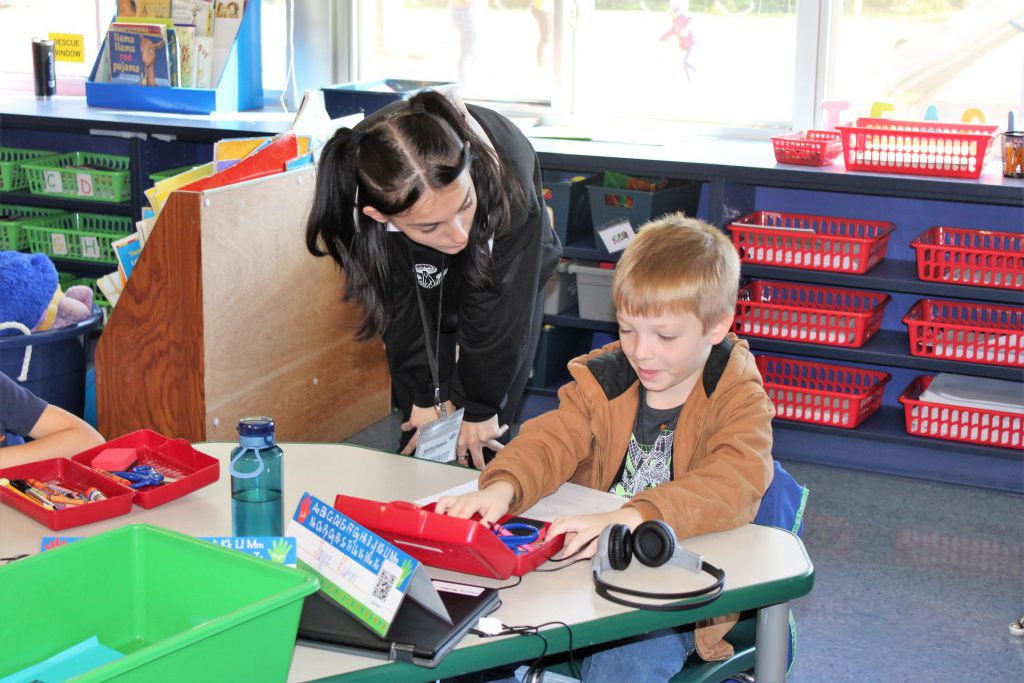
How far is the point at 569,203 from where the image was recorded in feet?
11.0

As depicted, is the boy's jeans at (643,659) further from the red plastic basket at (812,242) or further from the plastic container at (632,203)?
the plastic container at (632,203)

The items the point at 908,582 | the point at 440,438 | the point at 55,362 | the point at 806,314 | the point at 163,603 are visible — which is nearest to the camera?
the point at 163,603

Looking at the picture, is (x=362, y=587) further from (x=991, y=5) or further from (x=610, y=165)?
(x=991, y=5)

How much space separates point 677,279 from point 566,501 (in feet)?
1.11

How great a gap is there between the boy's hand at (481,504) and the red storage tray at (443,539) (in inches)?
4.2

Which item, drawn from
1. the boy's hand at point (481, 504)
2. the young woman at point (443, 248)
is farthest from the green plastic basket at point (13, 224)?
the boy's hand at point (481, 504)

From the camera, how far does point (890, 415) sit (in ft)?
10.6

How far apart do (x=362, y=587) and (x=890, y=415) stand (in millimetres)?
2392

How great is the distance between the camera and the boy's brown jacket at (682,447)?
144cm

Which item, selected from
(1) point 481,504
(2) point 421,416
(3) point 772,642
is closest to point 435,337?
(2) point 421,416

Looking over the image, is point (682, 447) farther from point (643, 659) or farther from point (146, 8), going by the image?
point (146, 8)

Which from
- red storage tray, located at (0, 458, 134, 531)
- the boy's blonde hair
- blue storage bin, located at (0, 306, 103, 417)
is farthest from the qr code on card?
blue storage bin, located at (0, 306, 103, 417)

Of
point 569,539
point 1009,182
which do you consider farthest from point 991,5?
point 569,539

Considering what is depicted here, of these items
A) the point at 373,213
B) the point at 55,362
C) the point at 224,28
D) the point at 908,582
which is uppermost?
the point at 224,28
